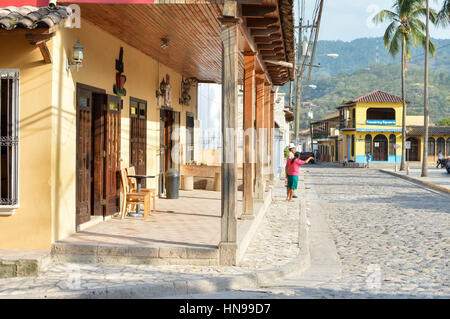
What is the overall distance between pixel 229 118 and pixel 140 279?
7.60 feet

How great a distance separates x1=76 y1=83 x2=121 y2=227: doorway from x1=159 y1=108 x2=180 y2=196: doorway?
3.92 m

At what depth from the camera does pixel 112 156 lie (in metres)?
9.91

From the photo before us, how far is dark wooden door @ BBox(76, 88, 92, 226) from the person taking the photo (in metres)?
8.46

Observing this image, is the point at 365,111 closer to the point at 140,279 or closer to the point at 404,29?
the point at 404,29

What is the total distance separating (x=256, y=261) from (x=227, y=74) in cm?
244

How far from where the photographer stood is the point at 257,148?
12.5m

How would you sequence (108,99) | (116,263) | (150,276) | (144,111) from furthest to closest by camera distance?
(144,111), (108,99), (116,263), (150,276)

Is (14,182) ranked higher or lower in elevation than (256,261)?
higher

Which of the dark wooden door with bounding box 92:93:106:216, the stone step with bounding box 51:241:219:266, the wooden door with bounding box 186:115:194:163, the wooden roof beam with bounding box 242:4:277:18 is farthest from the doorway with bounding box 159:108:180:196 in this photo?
the stone step with bounding box 51:241:219:266

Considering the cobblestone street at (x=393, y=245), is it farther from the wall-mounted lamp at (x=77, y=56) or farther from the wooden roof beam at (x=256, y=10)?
the wall-mounted lamp at (x=77, y=56)

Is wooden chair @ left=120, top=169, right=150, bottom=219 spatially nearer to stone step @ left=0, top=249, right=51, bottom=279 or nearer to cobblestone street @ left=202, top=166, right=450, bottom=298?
stone step @ left=0, top=249, right=51, bottom=279

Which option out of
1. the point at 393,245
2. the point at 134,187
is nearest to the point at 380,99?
the point at 134,187
